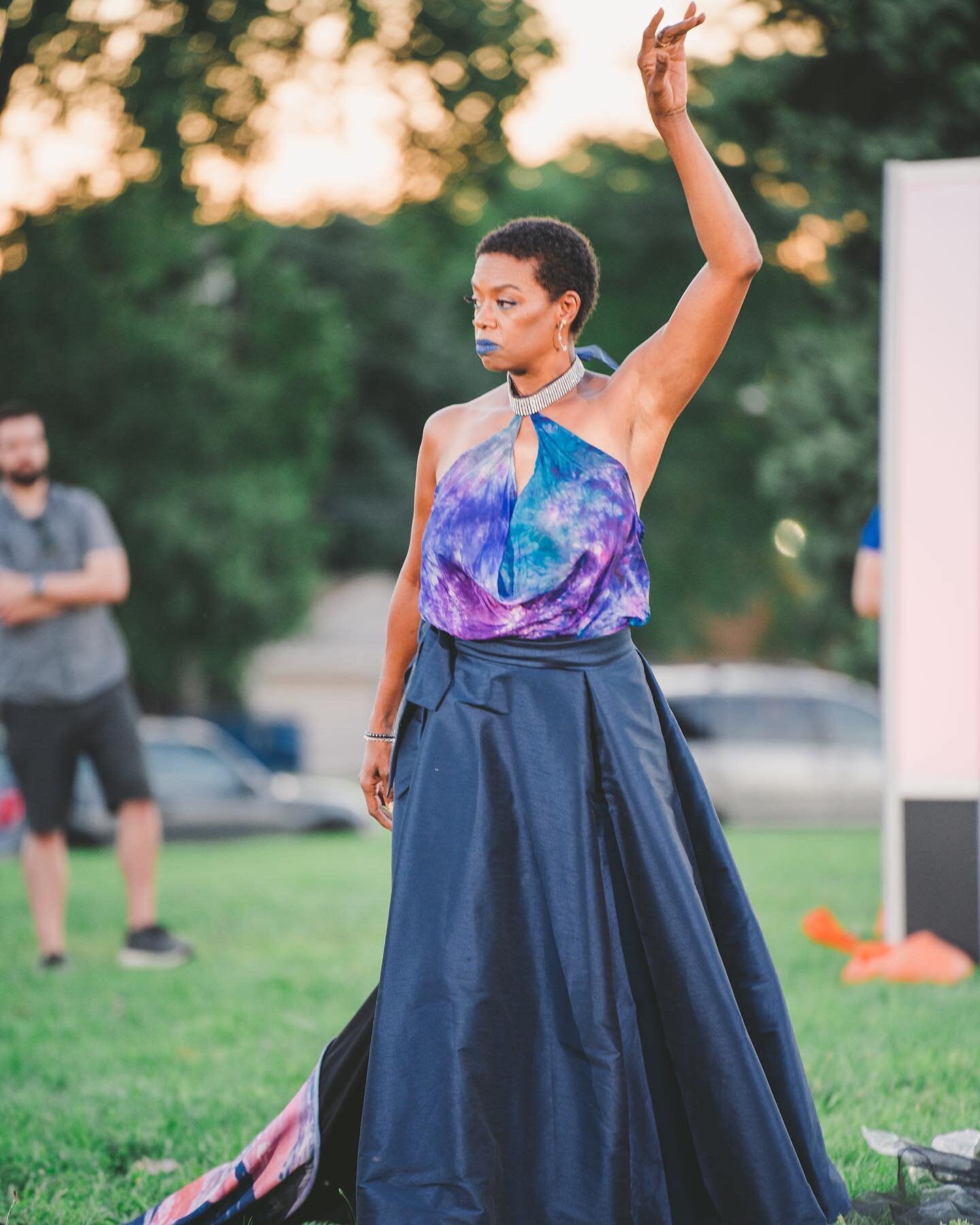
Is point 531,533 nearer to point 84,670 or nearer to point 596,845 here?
point 596,845

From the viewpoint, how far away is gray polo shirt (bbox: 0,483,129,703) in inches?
264

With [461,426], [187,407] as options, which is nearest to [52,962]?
[461,426]

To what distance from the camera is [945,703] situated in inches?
245

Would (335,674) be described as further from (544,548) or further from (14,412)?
(544,548)

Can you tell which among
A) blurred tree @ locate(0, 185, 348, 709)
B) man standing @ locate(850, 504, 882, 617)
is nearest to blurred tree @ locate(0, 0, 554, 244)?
man standing @ locate(850, 504, 882, 617)

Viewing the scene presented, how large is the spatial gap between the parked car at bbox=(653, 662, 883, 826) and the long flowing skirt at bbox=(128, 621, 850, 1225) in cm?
1593

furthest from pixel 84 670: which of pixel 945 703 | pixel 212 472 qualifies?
pixel 212 472

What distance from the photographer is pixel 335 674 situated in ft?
161

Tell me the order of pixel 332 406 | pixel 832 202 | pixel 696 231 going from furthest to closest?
pixel 332 406 → pixel 832 202 → pixel 696 231

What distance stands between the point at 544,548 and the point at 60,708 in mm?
4417

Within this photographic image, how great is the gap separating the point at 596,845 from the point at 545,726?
0.24 metres

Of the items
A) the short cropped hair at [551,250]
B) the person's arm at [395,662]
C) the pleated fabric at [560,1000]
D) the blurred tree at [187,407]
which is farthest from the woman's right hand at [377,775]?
the blurred tree at [187,407]

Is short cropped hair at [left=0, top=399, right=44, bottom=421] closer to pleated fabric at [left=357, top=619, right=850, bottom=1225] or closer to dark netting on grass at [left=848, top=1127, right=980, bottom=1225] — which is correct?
pleated fabric at [left=357, top=619, right=850, bottom=1225]

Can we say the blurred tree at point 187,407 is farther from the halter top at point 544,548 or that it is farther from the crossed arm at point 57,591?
the halter top at point 544,548
